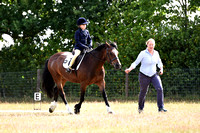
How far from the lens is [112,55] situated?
36.3 ft

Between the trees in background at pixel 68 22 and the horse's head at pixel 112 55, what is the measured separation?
9.85m

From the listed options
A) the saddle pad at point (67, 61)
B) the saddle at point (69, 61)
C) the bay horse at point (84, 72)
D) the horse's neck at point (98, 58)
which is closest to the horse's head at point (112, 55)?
the bay horse at point (84, 72)

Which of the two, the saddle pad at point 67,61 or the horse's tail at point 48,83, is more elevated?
the saddle pad at point 67,61

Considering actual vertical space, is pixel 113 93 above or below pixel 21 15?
below

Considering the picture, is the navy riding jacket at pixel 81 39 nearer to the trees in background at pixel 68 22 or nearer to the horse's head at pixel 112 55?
the horse's head at pixel 112 55

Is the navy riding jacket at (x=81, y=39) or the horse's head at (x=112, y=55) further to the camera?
the navy riding jacket at (x=81, y=39)

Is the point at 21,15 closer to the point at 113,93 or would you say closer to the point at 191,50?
the point at 113,93

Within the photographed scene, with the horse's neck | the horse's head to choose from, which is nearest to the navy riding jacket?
Answer: the horse's neck

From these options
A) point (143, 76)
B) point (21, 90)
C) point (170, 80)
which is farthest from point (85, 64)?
point (21, 90)

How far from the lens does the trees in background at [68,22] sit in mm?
22562

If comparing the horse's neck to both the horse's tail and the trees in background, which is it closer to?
the horse's tail

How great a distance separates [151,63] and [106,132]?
13.1 feet

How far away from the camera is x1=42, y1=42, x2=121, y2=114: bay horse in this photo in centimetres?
1130

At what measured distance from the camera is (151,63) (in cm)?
1064
